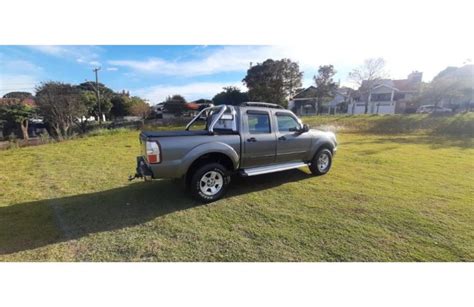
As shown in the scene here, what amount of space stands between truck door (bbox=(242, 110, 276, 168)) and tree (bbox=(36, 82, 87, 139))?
19.2m

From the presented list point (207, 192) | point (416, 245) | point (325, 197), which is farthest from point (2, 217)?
point (416, 245)

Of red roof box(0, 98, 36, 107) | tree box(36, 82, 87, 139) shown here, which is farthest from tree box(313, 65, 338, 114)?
red roof box(0, 98, 36, 107)

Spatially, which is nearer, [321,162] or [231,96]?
[321,162]

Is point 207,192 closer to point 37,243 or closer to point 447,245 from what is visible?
point 37,243

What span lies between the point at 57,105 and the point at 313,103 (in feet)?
118

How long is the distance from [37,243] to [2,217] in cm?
125

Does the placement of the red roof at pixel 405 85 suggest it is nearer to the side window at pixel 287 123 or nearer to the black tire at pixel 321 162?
the black tire at pixel 321 162

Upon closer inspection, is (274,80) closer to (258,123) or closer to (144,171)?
(258,123)

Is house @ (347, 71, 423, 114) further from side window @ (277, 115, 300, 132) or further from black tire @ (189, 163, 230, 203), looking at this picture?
black tire @ (189, 163, 230, 203)

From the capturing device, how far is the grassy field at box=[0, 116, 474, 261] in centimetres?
272

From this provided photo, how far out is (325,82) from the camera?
35656 millimetres

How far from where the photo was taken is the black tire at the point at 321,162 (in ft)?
18.0

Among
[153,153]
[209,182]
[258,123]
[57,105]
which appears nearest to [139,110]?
[57,105]

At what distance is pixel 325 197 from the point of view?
4293mm
